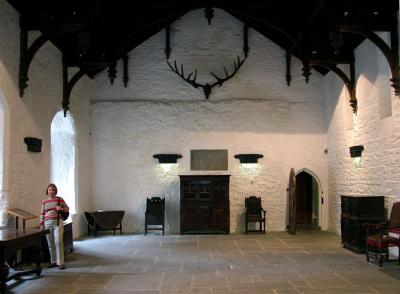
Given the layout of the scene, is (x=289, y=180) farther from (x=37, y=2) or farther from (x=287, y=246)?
(x=37, y=2)

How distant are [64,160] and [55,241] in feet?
12.5

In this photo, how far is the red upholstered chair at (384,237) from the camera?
6758 millimetres

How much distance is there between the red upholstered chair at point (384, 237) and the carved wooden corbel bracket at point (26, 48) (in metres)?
5.93

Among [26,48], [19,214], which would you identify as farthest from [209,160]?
[19,214]

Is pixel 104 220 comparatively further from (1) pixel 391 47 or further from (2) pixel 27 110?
(1) pixel 391 47

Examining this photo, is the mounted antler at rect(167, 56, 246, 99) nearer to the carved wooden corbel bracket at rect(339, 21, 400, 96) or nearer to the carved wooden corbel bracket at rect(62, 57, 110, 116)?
the carved wooden corbel bracket at rect(62, 57, 110, 116)

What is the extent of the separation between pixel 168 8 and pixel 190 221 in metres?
5.16

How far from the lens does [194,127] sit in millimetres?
11523

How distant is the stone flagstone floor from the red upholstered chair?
23 cm

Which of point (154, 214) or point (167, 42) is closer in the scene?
point (154, 214)

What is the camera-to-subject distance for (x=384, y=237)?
22.9 feet

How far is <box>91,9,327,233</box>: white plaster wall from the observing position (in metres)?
11.4

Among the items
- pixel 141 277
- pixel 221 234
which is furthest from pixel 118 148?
pixel 141 277

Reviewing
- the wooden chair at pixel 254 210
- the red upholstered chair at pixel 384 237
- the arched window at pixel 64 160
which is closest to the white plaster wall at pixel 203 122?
the wooden chair at pixel 254 210
